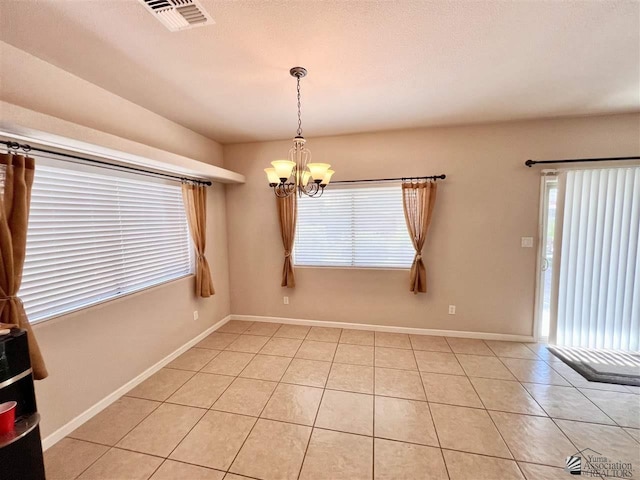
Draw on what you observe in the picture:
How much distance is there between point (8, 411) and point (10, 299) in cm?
69

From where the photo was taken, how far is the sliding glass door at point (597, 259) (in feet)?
9.36

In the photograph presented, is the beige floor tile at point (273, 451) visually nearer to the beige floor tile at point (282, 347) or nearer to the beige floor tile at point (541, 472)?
the beige floor tile at point (282, 347)

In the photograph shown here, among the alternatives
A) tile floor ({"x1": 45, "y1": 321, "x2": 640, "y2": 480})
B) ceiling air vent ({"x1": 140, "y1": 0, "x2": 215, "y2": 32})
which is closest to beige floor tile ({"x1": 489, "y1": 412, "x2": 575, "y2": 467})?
tile floor ({"x1": 45, "y1": 321, "x2": 640, "y2": 480})

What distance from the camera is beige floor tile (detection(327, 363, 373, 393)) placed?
239 centimetres

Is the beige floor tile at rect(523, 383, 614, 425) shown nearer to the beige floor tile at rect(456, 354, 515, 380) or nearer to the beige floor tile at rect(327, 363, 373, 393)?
the beige floor tile at rect(456, 354, 515, 380)

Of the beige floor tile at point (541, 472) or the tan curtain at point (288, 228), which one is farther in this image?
the tan curtain at point (288, 228)

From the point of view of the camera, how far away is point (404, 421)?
6.54 ft

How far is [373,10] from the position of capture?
1.37m

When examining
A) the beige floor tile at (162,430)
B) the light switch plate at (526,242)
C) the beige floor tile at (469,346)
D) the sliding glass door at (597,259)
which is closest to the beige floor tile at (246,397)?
the beige floor tile at (162,430)

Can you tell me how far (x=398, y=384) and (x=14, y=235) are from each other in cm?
307

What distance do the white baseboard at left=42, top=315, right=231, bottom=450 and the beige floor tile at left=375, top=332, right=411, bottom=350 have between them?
2.34 m

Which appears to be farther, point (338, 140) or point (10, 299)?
point (338, 140)

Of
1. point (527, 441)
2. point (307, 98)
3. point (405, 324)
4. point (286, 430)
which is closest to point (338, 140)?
point (307, 98)

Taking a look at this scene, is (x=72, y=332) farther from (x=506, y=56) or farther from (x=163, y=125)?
(x=506, y=56)
